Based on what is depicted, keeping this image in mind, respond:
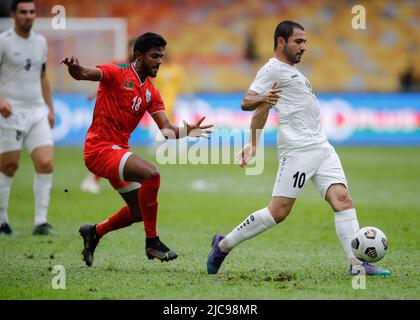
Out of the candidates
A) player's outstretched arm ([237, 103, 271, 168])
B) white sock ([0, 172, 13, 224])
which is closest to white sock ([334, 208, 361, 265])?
player's outstretched arm ([237, 103, 271, 168])

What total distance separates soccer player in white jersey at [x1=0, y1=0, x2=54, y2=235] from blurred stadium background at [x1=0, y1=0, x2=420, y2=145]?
14.2 metres

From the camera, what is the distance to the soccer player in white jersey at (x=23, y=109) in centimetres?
1076

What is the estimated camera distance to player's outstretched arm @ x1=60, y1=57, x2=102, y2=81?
24.3 feet

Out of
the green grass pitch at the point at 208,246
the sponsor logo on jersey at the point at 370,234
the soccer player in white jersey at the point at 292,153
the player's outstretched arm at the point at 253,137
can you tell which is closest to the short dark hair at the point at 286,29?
the soccer player in white jersey at the point at 292,153

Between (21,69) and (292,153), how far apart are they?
4686 millimetres

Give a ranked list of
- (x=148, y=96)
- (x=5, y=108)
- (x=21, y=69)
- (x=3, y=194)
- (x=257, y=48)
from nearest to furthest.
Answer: (x=148, y=96)
(x=5, y=108)
(x=21, y=69)
(x=3, y=194)
(x=257, y=48)

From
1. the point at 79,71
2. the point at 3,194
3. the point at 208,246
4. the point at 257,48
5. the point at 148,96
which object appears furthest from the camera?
the point at 257,48

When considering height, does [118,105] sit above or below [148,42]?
below

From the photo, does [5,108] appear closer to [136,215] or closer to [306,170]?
[136,215]

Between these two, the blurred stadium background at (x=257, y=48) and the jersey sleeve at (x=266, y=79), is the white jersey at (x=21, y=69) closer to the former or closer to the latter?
the jersey sleeve at (x=266, y=79)

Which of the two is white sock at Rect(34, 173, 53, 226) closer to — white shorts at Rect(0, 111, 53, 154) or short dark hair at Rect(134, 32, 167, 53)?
white shorts at Rect(0, 111, 53, 154)

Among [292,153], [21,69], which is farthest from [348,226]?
[21,69]

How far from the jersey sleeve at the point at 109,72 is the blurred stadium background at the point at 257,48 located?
56.4 ft

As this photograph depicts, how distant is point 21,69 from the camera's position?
10.8m
